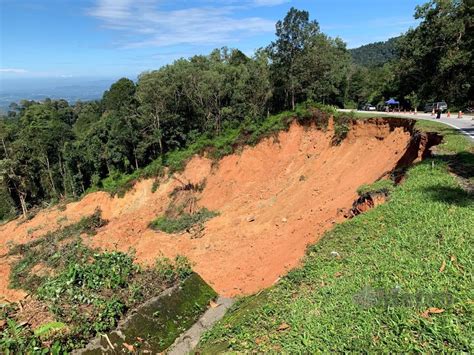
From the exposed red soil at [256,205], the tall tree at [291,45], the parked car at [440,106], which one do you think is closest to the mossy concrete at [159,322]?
the exposed red soil at [256,205]

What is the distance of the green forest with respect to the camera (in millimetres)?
16938

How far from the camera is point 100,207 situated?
1088 inches

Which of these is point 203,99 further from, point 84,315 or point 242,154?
point 84,315

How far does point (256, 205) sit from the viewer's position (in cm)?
2017

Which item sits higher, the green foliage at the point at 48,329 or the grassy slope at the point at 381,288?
the grassy slope at the point at 381,288

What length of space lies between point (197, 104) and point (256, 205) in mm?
13306

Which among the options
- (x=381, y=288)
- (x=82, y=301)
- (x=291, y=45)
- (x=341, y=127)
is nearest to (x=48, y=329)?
A: (x=82, y=301)

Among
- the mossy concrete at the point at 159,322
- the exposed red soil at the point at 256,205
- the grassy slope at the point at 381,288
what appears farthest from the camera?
the exposed red soil at the point at 256,205

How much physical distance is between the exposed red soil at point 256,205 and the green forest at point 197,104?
2295mm

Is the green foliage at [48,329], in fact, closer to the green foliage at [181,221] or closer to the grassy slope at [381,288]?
the grassy slope at [381,288]

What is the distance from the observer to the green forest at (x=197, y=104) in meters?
16.9

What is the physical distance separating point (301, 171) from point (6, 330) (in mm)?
17433

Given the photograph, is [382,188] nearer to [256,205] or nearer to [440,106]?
[256,205]

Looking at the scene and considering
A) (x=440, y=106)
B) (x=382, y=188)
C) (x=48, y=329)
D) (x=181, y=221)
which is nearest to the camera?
(x=48, y=329)
